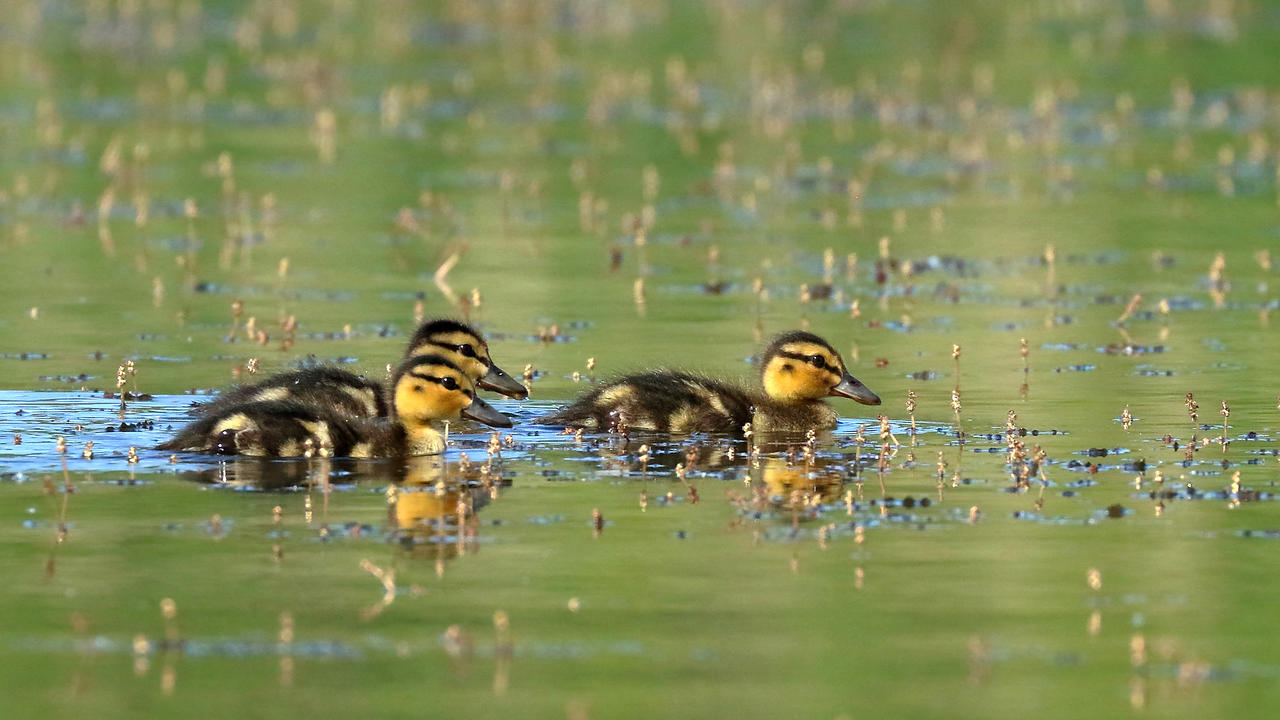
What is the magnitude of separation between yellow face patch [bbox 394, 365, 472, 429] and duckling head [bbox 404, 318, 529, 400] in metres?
0.37

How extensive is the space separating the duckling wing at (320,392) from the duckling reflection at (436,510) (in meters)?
0.96

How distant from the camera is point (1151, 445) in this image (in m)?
11.3

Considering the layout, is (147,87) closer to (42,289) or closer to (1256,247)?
(42,289)

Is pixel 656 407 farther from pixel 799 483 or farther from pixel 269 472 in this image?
pixel 269 472

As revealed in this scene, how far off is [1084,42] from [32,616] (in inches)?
1139

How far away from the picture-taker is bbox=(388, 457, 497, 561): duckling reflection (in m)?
9.06

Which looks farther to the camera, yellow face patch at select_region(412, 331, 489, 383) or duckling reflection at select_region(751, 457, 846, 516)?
yellow face patch at select_region(412, 331, 489, 383)

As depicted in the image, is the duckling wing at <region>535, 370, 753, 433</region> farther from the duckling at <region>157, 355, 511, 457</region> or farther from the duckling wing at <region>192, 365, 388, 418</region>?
the duckling wing at <region>192, 365, 388, 418</region>

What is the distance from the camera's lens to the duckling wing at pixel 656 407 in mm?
12148

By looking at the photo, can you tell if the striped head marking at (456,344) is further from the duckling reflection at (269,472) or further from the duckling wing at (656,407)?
the duckling reflection at (269,472)

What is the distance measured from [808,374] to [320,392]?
248cm

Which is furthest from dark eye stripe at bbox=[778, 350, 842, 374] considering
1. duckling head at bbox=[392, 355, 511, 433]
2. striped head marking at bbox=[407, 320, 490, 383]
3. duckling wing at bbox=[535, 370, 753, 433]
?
duckling head at bbox=[392, 355, 511, 433]

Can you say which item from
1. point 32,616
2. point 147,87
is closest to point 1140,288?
point 32,616

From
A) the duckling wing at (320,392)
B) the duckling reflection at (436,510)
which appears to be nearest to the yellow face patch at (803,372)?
the duckling wing at (320,392)
